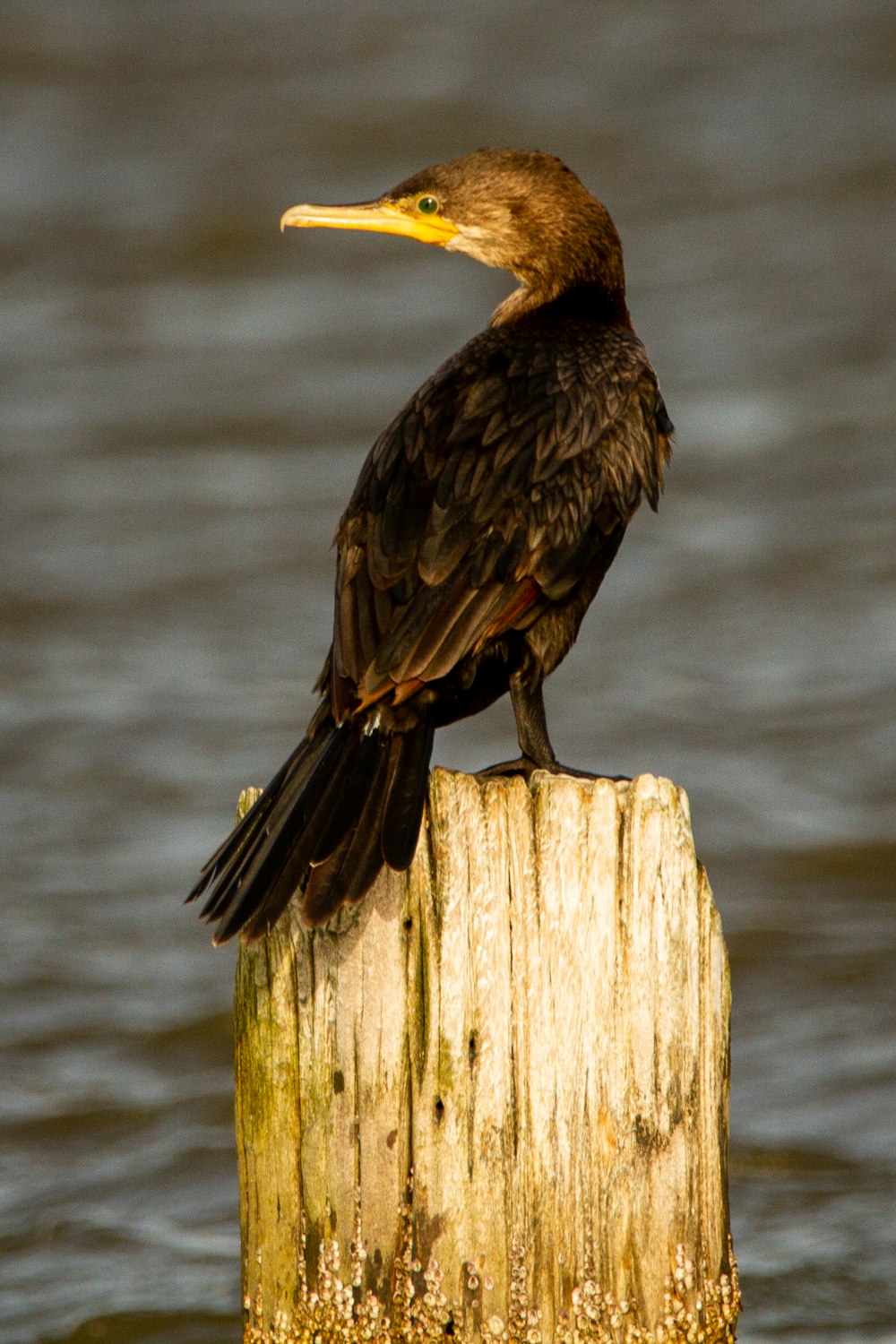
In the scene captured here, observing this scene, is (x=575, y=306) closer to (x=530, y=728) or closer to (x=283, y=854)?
(x=530, y=728)

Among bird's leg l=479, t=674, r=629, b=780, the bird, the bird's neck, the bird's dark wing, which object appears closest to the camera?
the bird

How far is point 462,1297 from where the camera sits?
3568mm

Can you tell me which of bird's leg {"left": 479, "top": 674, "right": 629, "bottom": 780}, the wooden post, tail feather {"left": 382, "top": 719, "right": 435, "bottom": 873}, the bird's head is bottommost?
the wooden post

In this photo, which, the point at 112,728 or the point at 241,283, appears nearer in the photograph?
the point at 112,728

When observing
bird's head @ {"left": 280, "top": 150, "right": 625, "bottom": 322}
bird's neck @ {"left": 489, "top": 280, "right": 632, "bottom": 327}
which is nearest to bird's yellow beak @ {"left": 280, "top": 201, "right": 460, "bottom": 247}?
bird's head @ {"left": 280, "top": 150, "right": 625, "bottom": 322}

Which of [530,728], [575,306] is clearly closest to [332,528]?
[575,306]

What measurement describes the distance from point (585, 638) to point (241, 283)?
4721mm

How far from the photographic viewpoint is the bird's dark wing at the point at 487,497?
387cm

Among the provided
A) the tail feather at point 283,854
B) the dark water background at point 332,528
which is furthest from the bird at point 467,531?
the dark water background at point 332,528

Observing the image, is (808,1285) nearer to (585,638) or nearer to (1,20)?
(585,638)

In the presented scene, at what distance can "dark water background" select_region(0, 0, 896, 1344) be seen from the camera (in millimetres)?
6289

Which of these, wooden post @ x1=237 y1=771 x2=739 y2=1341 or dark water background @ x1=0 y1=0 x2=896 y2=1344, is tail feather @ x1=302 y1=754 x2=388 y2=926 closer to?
wooden post @ x1=237 y1=771 x2=739 y2=1341

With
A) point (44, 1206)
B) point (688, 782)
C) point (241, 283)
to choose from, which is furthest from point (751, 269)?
point (44, 1206)

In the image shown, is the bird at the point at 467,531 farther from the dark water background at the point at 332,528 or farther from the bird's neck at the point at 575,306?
the dark water background at the point at 332,528
